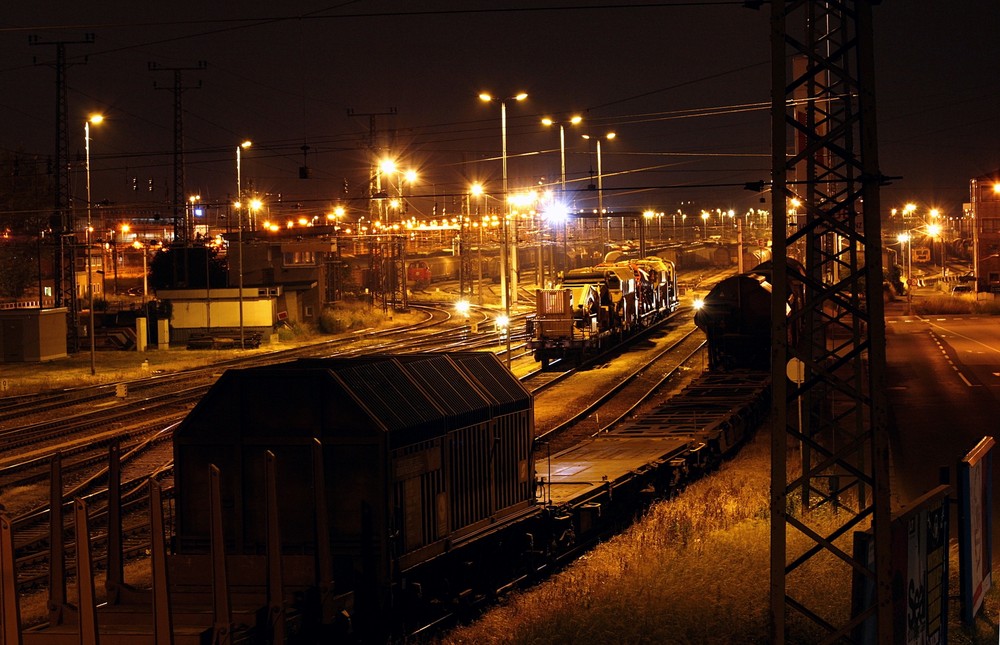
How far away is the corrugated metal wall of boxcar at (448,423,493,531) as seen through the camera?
11789 millimetres

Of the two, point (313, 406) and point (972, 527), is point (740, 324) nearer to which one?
point (972, 527)

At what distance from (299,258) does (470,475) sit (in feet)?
195

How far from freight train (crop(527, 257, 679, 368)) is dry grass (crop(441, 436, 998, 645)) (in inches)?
1016

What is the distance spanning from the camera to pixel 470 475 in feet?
40.1

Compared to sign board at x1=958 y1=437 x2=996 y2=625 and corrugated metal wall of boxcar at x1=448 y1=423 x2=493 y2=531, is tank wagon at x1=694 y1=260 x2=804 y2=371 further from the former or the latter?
corrugated metal wall of boxcar at x1=448 y1=423 x2=493 y2=531

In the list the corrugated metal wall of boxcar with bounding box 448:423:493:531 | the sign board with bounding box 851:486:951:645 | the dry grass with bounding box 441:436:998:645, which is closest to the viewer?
the sign board with bounding box 851:486:951:645

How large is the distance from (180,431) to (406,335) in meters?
45.9

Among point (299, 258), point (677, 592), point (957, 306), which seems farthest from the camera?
point (957, 306)

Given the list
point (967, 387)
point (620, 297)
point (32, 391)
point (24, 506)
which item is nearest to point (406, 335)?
point (620, 297)

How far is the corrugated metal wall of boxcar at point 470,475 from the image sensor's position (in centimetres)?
1179

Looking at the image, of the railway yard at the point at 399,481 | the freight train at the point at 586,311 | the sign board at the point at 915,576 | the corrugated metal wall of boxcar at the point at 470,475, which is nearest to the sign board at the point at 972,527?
the sign board at the point at 915,576

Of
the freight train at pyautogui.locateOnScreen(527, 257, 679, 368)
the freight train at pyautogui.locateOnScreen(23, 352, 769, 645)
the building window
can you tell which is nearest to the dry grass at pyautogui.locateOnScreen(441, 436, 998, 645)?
the freight train at pyautogui.locateOnScreen(23, 352, 769, 645)

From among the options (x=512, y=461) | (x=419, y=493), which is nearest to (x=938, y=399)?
(x=512, y=461)

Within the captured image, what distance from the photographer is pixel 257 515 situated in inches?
406
